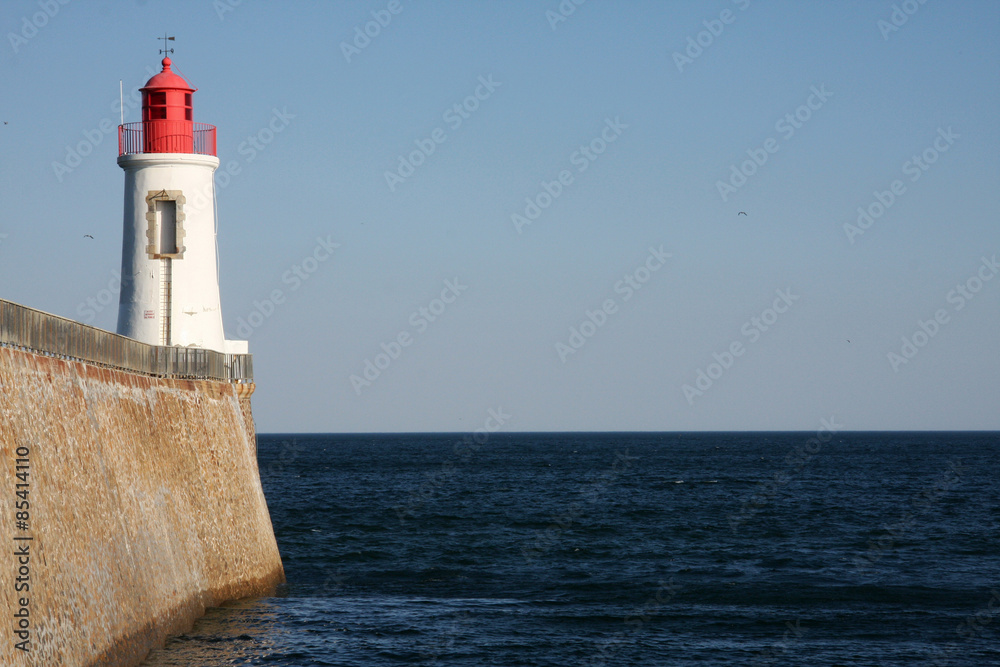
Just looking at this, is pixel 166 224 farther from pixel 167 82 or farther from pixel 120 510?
pixel 120 510

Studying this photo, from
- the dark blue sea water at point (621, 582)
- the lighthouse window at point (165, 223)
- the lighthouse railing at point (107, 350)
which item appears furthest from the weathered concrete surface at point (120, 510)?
the lighthouse window at point (165, 223)

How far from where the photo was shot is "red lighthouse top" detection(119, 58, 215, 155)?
92.9ft

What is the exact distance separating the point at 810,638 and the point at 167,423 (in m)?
13.9

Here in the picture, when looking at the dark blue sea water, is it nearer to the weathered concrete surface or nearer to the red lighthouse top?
the weathered concrete surface

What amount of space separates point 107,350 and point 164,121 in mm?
10431

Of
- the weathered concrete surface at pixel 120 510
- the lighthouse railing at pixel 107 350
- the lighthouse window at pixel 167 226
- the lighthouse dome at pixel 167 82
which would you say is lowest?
the weathered concrete surface at pixel 120 510

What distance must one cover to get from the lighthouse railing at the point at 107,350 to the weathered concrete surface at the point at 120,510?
27 cm

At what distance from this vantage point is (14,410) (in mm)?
14305

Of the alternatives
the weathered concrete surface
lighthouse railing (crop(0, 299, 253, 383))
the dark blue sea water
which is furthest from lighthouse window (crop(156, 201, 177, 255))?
the dark blue sea water

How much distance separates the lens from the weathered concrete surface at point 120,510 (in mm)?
14039

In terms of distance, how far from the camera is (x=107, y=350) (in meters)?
19.9

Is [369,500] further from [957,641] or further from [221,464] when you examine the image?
[957,641]

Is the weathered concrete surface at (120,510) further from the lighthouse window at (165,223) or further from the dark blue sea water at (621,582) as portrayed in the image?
the lighthouse window at (165,223)

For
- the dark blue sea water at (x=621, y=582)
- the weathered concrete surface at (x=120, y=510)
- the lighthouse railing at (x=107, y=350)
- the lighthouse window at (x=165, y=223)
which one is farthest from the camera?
the lighthouse window at (x=165, y=223)
